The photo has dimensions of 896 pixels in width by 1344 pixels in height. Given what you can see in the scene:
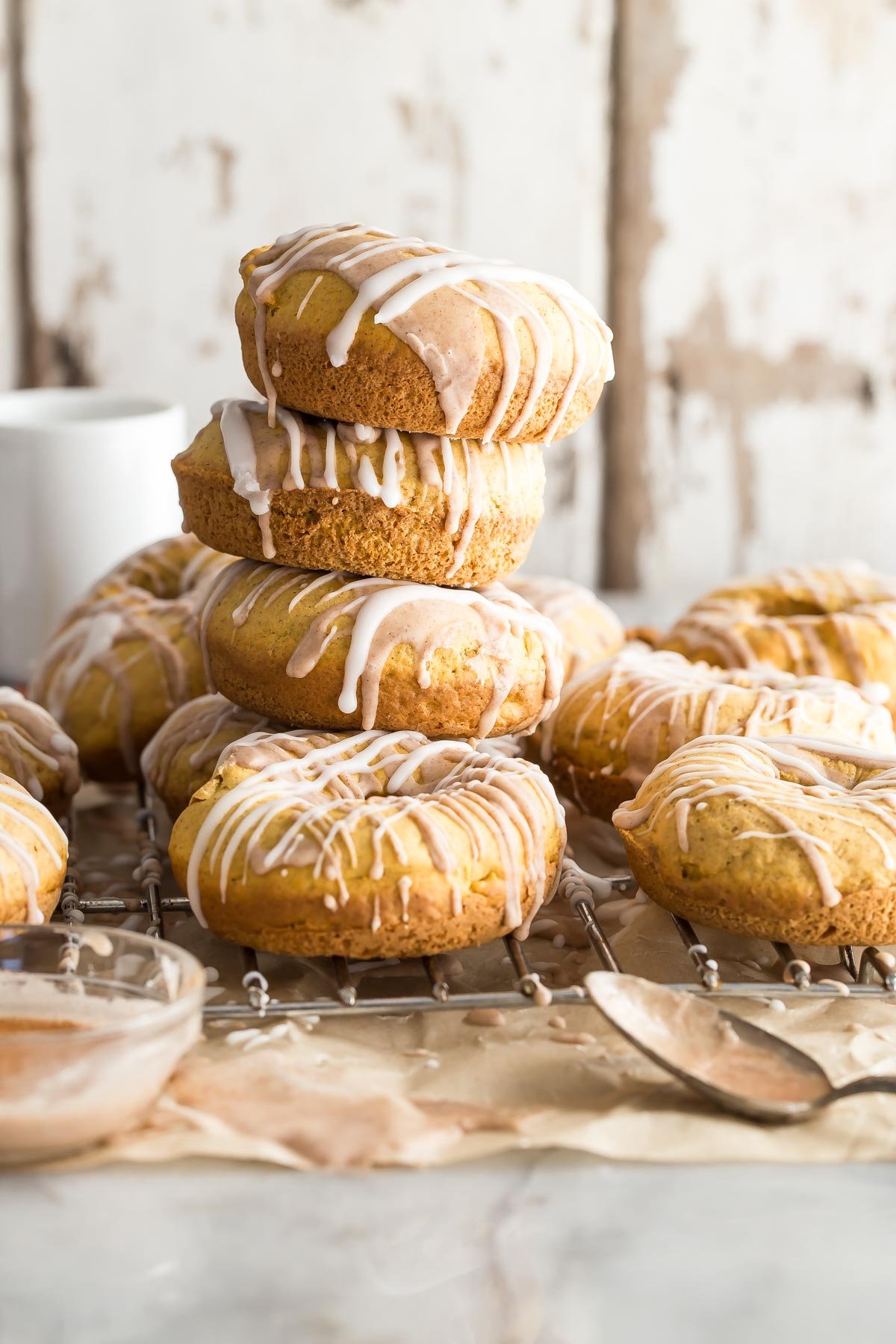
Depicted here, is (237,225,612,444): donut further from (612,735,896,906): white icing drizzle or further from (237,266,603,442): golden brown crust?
(612,735,896,906): white icing drizzle

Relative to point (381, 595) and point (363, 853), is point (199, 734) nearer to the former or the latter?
point (381, 595)

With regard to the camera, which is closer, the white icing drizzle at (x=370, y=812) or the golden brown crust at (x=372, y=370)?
the white icing drizzle at (x=370, y=812)

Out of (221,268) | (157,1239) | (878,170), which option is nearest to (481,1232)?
(157,1239)

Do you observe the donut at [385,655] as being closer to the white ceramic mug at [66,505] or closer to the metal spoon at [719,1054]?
the metal spoon at [719,1054]

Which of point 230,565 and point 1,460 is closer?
point 230,565

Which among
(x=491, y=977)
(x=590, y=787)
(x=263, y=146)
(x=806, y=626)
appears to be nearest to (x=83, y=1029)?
(x=491, y=977)

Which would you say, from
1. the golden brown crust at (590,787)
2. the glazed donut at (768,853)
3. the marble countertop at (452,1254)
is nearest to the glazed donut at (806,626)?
the golden brown crust at (590,787)

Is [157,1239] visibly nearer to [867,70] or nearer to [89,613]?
[89,613]
